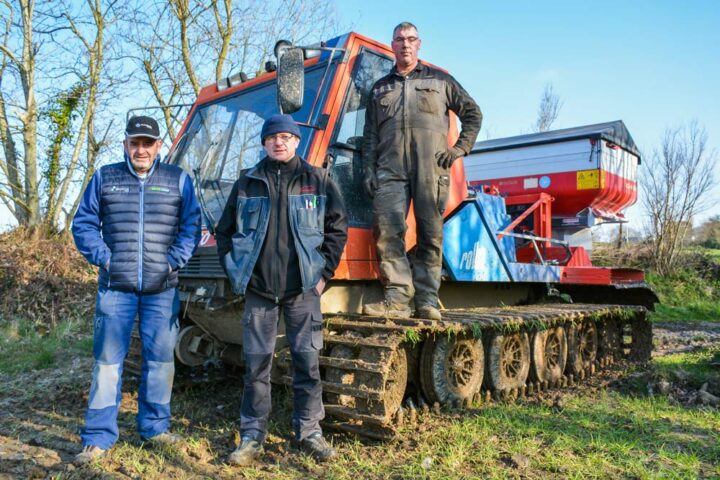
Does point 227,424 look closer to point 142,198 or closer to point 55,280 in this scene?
point 142,198

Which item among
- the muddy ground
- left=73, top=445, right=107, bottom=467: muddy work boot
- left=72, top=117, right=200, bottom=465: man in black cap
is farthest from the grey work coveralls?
left=73, top=445, right=107, bottom=467: muddy work boot

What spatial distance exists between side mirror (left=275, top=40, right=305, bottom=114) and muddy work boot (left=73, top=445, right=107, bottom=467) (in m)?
2.31

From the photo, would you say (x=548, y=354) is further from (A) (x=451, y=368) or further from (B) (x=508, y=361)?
(A) (x=451, y=368)

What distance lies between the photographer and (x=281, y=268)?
3598mm

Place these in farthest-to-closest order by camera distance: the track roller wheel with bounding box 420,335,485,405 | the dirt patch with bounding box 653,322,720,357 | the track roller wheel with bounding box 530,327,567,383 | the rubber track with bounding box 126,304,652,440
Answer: the dirt patch with bounding box 653,322,720,357, the track roller wheel with bounding box 530,327,567,383, the track roller wheel with bounding box 420,335,485,405, the rubber track with bounding box 126,304,652,440

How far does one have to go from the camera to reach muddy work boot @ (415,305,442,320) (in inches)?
163

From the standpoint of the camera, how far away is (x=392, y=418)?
3.99 meters

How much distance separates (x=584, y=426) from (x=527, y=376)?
1171mm

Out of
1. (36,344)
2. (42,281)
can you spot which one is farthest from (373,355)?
(42,281)

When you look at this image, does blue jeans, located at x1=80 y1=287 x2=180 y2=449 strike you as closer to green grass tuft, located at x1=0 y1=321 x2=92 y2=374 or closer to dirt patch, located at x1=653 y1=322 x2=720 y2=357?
green grass tuft, located at x1=0 y1=321 x2=92 y2=374

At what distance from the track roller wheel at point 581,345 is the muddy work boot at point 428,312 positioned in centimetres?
254

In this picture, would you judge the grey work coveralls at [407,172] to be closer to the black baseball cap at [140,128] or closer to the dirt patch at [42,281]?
the black baseball cap at [140,128]

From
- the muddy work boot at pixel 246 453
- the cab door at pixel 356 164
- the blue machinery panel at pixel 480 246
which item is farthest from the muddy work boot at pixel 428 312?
the muddy work boot at pixel 246 453

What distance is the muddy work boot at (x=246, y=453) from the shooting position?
11.4ft
